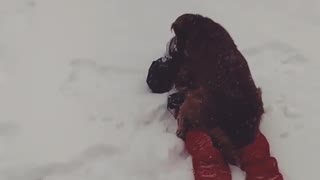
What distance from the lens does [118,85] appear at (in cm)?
362

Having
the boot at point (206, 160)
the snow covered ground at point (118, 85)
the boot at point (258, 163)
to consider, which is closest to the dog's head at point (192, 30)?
the snow covered ground at point (118, 85)

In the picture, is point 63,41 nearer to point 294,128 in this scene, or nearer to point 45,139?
point 45,139

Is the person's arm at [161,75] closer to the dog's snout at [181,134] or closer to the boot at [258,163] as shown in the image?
the dog's snout at [181,134]

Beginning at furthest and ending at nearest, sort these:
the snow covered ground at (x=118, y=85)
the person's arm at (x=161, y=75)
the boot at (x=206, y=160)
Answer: the person's arm at (x=161, y=75), the snow covered ground at (x=118, y=85), the boot at (x=206, y=160)

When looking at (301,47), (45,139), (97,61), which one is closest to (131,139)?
(45,139)

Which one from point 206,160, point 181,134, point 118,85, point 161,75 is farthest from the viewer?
point 118,85

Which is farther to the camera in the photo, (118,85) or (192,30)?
→ (118,85)

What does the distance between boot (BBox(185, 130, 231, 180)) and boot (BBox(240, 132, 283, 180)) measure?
91mm

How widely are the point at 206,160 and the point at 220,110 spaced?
9.6 inches

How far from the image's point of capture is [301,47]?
3.95 meters

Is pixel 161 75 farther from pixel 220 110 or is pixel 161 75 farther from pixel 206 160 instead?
pixel 206 160

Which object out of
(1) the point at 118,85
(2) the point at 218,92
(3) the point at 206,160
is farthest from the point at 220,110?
(1) the point at 118,85

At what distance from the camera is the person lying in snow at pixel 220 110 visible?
306 centimetres

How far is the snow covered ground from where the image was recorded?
3.17m
